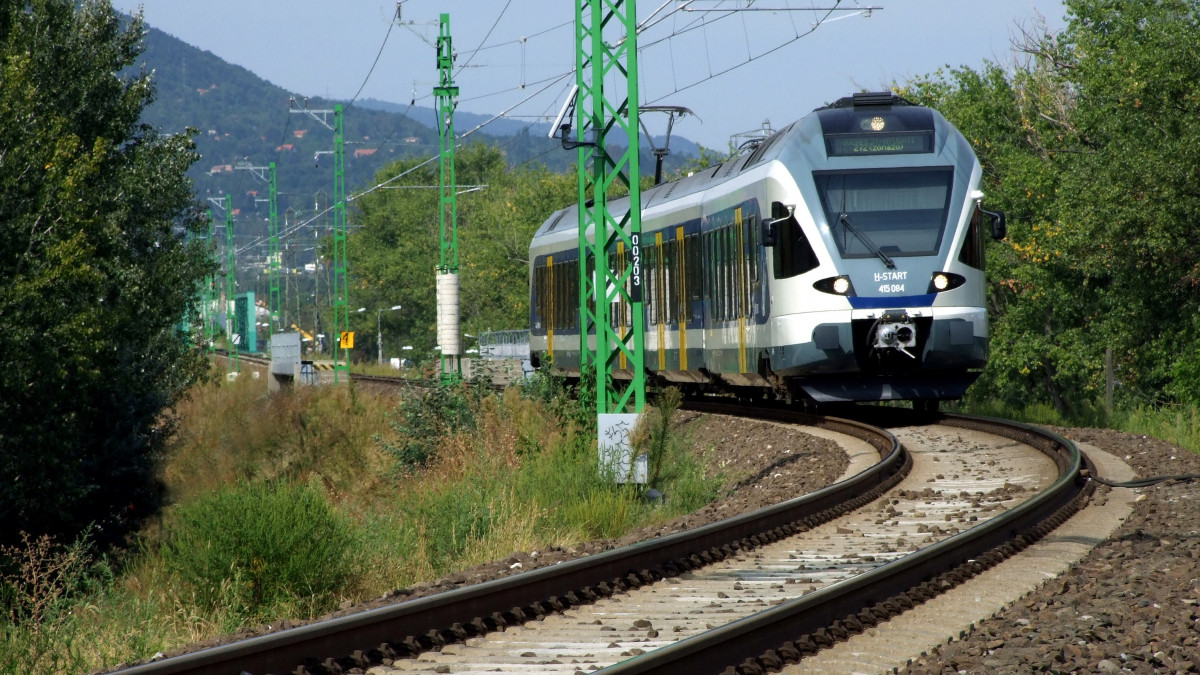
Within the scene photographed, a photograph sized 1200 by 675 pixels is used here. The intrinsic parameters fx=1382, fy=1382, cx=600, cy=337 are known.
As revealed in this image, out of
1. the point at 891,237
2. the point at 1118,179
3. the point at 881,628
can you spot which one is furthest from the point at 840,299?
the point at 1118,179

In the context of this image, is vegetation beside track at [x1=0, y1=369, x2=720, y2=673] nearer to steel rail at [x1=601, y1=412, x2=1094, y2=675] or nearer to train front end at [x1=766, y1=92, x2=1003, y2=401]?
train front end at [x1=766, y1=92, x2=1003, y2=401]

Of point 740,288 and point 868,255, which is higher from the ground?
point 868,255

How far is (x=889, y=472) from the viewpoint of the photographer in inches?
516

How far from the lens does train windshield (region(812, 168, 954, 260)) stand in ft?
54.6

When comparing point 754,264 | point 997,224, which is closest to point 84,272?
point 754,264

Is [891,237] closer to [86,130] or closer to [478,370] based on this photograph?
[478,370]

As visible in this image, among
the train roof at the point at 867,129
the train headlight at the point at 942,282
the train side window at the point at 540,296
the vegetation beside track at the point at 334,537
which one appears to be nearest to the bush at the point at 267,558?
the vegetation beside track at the point at 334,537

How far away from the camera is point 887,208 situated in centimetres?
1678

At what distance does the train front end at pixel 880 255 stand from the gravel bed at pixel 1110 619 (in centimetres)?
671

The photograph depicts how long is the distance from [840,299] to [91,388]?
13930 mm

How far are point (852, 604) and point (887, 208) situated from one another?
34.3 feet

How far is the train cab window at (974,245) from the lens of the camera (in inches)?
659

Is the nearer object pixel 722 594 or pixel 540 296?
pixel 722 594

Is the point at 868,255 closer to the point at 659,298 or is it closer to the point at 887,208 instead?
the point at 887,208
